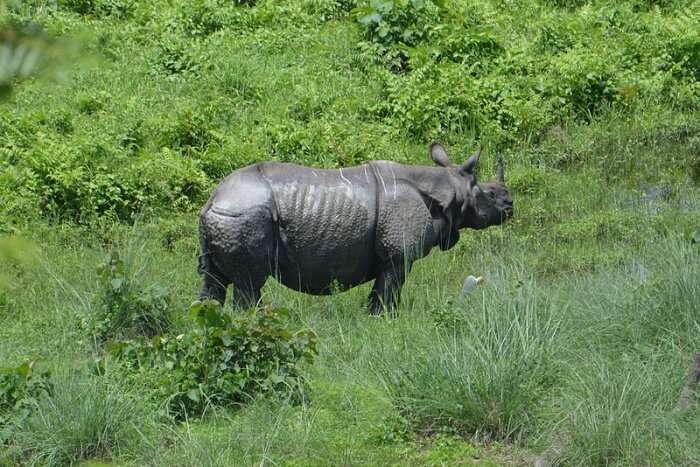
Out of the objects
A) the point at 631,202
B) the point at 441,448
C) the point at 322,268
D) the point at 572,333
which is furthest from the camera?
the point at 631,202

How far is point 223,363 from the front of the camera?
7.30 meters

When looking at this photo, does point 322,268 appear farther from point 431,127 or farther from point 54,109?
point 54,109

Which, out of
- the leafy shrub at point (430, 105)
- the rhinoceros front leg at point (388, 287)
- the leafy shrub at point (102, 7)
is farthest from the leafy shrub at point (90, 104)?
the rhinoceros front leg at point (388, 287)

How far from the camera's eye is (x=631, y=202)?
504 inches

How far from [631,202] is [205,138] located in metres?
4.58

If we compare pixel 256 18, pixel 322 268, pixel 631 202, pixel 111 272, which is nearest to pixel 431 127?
pixel 631 202

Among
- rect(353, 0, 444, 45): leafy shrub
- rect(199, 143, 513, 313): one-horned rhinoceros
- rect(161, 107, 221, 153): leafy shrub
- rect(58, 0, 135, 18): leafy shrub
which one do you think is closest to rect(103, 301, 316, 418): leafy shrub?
rect(199, 143, 513, 313): one-horned rhinoceros

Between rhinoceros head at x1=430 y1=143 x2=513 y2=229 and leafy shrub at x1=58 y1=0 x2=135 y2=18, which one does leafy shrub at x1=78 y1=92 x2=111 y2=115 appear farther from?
rhinoceros head at x1=430 y1=143 x2=513 y2=229

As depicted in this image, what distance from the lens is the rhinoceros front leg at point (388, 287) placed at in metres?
9.57

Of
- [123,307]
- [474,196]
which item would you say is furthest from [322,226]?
[123,307]

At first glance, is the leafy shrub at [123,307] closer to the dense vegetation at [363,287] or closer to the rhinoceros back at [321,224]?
the dense vegetation at [363,287]

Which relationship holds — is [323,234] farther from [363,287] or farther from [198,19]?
[198,19]

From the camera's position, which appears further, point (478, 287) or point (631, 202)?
point (631, 202)

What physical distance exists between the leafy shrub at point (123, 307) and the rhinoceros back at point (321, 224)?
3.44 ft
